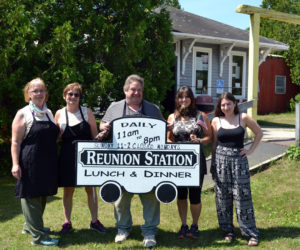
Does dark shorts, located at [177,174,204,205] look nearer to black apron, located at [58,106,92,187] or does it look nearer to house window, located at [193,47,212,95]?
black apron, located at [58,106,92,187]

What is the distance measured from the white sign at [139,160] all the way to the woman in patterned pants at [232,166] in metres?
0.41

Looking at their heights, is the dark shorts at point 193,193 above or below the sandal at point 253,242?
above

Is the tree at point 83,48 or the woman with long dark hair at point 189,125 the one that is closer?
the woman with long dark hair at point 189,125

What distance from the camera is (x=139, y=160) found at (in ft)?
12.9

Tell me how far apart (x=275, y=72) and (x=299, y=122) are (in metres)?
14.0

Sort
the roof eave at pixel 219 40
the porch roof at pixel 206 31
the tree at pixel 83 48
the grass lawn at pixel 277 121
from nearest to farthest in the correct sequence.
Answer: the tree at pixel 83 48 < the roof eave at pixel 219 40 < the porch roof at pixel 206 31 < the grass lawn at pixel 277 121

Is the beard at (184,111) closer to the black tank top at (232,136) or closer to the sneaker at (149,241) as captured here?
the black tank top at (232,136)

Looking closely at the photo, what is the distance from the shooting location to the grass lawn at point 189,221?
4172 millimetres

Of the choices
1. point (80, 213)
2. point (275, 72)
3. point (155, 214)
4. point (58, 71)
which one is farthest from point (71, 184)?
point (275, 72)

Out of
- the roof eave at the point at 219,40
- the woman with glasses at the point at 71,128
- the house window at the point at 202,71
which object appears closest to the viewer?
the woman with glasses at the point at 71,128

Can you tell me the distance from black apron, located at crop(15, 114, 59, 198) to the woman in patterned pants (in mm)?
1884

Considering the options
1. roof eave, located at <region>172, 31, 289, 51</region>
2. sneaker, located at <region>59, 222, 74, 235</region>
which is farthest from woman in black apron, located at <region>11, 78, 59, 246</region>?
roof eave, located at <region>172, 31, 289, 51</region>

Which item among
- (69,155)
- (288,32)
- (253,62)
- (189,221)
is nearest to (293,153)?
(253,62)

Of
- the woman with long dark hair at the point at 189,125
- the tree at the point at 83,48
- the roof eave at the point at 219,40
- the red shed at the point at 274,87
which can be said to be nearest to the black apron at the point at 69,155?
the woman with long dark hair at the point at 189,125
